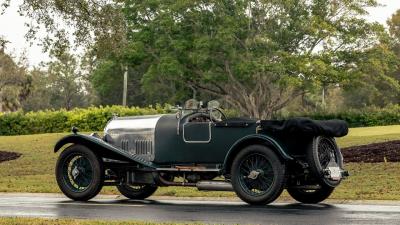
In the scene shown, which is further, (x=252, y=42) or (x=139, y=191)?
(x=252, y=42)

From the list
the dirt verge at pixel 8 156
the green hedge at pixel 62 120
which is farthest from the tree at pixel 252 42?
the dirt verge at pixel 8 156

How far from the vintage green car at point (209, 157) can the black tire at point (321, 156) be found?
1 cm

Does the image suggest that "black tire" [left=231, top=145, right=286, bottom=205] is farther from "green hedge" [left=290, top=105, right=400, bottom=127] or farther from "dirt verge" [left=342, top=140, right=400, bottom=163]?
"green hedge" [left=290, top=105, right=400, bottom=127]

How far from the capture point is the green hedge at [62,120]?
46.4 meters

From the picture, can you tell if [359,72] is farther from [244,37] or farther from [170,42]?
[170,42]

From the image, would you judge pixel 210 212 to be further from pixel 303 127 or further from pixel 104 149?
pixel 104 149

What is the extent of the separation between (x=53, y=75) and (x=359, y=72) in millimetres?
72309

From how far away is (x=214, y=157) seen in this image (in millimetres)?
11633

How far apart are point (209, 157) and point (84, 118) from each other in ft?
117

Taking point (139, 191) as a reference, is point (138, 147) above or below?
above

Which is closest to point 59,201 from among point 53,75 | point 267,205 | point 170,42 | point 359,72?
point 267,205

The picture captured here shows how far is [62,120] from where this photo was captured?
47750 millimetres

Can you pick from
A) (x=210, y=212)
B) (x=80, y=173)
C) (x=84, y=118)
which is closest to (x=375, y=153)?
(x=80, y=173)

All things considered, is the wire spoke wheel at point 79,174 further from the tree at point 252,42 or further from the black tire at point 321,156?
the tree at point 252,42
